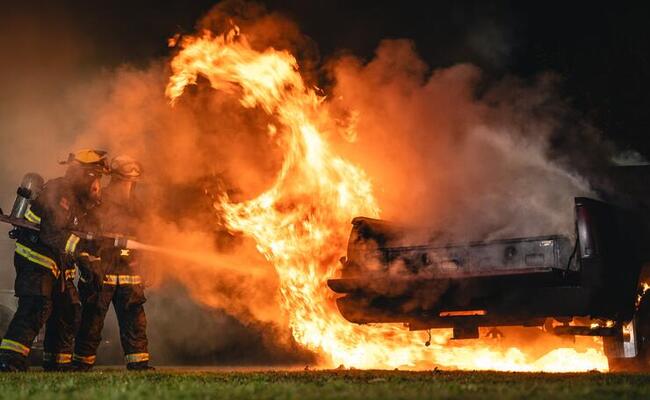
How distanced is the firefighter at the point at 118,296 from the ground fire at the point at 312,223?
1390mm

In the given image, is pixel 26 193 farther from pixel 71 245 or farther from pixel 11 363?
pixel 11 363

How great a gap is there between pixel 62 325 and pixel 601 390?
545 centimetres

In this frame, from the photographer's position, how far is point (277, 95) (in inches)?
364

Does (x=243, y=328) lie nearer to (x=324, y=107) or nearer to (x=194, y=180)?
(x=194, y=180)

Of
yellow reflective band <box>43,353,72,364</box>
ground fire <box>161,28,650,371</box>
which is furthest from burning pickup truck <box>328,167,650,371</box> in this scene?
yellow reflective band <box>43,353,72,364</box>

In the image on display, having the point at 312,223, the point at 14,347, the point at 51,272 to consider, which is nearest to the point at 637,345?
the point at 312,223

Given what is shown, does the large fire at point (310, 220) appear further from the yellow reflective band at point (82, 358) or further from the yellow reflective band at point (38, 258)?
the yellow reflective band at point (38, 258)

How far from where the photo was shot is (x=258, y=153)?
10531mm

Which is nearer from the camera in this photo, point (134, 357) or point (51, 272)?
point (51, 272)

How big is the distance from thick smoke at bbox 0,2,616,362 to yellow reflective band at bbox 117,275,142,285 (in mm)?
476

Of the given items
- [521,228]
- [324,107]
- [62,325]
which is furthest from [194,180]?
[521,228]

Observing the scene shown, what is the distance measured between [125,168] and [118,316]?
5.60 ft

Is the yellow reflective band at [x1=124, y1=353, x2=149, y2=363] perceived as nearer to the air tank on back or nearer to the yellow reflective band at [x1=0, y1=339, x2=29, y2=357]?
the yellow reflective band at [x1=0, y1=339, x2=29, y2=357]

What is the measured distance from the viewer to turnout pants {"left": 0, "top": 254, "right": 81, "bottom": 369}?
22.9ft
